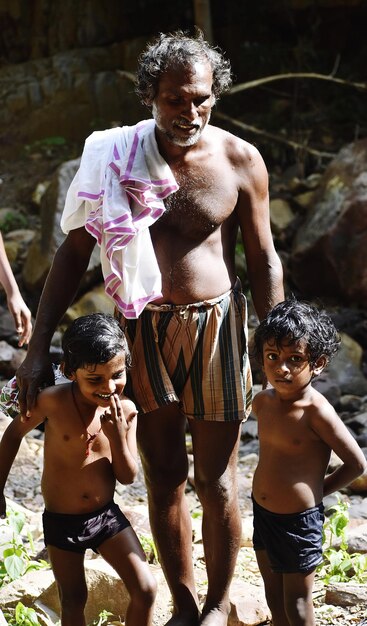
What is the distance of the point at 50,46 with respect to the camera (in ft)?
35.2

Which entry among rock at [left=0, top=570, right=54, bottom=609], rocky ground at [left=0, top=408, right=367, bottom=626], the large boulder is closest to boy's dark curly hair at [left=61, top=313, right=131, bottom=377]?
rock at [left=0, top=570, right=54, bottom=609]

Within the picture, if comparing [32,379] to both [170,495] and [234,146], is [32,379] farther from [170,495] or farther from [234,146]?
[234,146]

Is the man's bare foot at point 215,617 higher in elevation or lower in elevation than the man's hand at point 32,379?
lower

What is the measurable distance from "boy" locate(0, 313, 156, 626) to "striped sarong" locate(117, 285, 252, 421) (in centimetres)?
23

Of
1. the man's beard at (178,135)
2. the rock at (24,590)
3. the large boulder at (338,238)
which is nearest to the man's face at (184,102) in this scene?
the man's beard at (178,135)

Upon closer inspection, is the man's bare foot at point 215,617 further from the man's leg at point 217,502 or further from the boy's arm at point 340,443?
the boy's arm at point 340,443

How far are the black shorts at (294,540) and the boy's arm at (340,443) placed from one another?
0.15 metres

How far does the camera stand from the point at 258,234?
144 inches

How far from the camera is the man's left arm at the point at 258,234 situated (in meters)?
3.60

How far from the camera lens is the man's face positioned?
3.35 meters

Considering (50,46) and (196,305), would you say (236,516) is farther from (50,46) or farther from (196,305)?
(50,46)

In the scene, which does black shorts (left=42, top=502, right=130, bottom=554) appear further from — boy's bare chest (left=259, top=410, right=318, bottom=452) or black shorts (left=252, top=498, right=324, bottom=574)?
boy's bare chest (left=259, top=410, right=318, bottom=452)

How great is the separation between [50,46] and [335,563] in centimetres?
785

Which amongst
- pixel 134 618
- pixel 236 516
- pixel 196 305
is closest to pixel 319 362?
pixel 196 305
